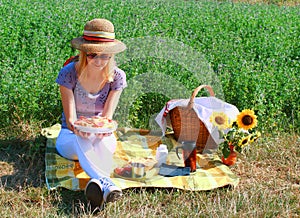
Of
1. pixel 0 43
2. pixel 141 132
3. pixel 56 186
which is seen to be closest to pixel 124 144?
pixel 141 132

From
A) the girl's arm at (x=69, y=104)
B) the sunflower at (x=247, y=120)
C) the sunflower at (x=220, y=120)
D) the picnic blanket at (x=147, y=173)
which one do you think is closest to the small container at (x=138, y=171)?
the picnic blanket at (x=147, y=173)

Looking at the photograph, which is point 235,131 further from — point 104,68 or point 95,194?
point 95,194

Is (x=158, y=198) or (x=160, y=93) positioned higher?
(x=160, y=93)

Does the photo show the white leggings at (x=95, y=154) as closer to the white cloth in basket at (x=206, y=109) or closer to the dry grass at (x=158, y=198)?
the dry grass at (x=158, y=198)

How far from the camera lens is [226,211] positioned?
3609 mm

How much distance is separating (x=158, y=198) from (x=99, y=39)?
121cm

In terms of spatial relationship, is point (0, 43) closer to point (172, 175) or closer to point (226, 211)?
point (172, 175)

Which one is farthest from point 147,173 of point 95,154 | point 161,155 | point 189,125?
point 189,125

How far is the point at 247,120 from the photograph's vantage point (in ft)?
14.2

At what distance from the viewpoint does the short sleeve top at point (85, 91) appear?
408cm

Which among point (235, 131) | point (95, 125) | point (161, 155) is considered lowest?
point (161, 155)

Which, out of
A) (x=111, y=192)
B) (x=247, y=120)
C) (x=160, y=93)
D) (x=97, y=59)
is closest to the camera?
(x=111, y=192)

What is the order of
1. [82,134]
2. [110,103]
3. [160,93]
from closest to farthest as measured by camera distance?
[82,134] < [110,103] < [160,93]

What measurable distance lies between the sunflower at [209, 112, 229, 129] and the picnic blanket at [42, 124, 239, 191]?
27cm
